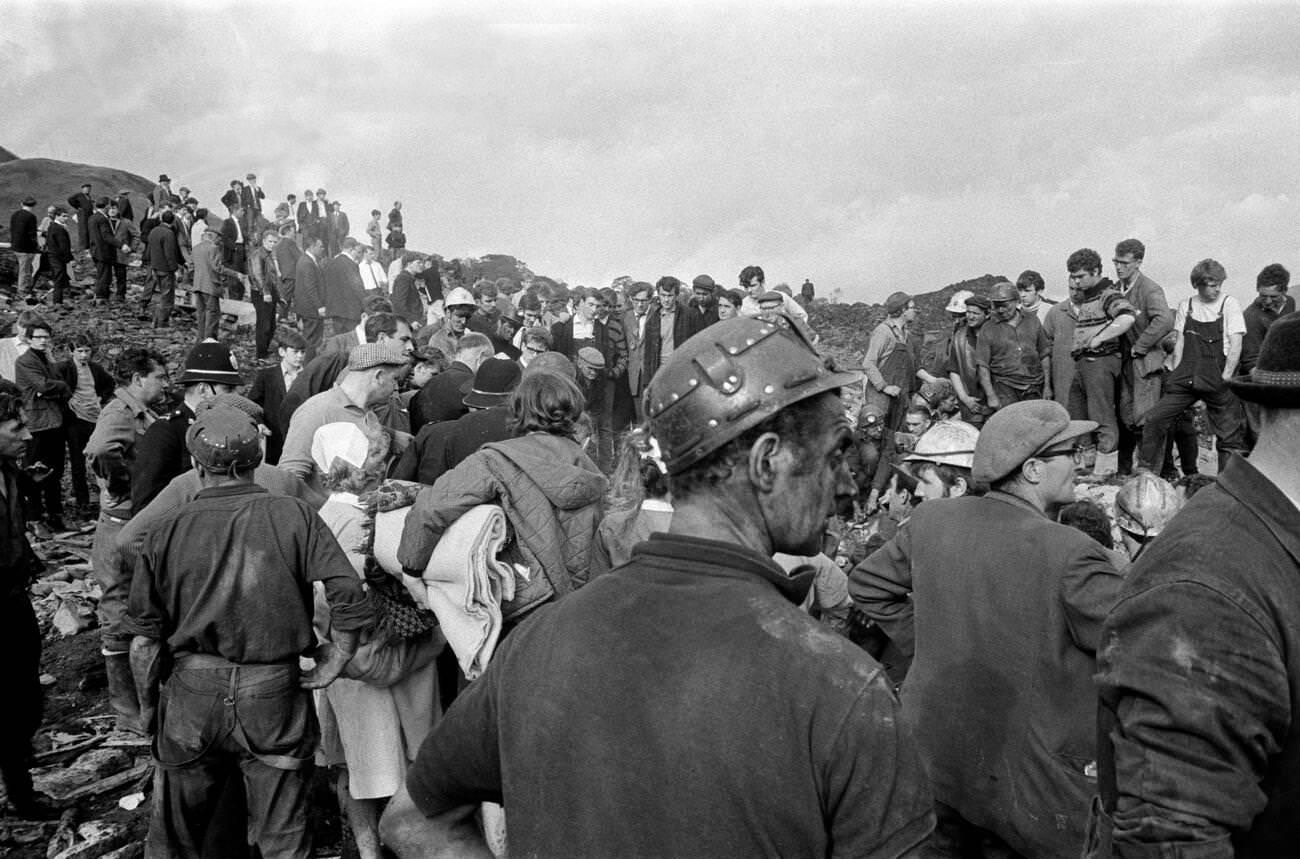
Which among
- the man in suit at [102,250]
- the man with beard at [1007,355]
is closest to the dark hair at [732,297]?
the man with beard at [1007,355]

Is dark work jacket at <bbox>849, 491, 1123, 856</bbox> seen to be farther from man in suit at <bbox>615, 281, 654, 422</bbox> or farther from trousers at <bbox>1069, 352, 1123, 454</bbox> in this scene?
man in suit at <bbox>615, 281, 654, 422</bbox>

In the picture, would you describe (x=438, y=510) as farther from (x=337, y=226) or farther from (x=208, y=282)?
(x=337, y=226)

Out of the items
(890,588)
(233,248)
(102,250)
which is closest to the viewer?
(890,588)

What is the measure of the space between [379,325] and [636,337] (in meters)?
5.34

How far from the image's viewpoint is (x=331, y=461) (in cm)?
478

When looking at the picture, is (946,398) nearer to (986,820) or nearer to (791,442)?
(986,820)

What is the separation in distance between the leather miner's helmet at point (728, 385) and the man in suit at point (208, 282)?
50.6ft

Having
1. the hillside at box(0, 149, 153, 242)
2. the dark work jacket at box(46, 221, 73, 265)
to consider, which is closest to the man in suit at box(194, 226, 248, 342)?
the dark work jacket at box(46, 221, 73, 265)

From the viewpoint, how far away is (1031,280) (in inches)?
375

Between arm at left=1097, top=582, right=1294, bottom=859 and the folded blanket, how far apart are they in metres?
2.52

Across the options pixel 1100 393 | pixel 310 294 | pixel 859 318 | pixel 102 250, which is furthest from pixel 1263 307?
pixel 102 250

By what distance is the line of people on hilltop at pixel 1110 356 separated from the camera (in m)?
7.55

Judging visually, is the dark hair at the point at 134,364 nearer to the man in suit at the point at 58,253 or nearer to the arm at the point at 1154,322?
the arm at the point at 1154,322

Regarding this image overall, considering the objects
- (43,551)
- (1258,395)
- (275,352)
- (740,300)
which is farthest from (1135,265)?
(275,352)
